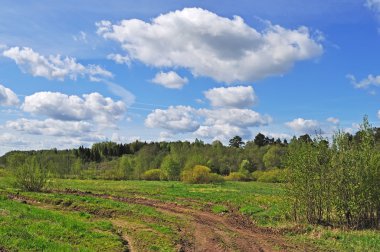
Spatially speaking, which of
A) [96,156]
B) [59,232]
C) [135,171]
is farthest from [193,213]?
[96,156]

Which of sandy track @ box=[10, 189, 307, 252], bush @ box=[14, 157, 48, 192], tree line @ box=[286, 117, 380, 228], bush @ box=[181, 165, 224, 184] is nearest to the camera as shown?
sandy track @ box=[10, 189, 307, 252]

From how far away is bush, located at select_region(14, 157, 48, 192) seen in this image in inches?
1628

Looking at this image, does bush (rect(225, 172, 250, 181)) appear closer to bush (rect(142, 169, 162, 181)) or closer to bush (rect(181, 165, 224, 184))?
bush (rect(142, 169, 162, 181))

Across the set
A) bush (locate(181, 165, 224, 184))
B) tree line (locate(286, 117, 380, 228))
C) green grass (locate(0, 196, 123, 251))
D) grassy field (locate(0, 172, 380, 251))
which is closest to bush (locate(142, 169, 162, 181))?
bush (locate(181, 165, 224, 184))

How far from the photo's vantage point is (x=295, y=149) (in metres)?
26.9

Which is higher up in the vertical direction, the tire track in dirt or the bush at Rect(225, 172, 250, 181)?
the bush at Rect(225, 172, 250, 181)

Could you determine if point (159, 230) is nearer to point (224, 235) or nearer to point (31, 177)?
point (224, 235)

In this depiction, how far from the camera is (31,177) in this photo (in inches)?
1629

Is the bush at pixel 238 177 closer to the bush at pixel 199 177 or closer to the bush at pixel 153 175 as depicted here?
the bush at pixel 153 175

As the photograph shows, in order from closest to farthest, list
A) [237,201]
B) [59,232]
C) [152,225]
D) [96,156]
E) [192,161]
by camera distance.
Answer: [59,232] < [152,225] < [237,201] < [192,161] < [96,156]

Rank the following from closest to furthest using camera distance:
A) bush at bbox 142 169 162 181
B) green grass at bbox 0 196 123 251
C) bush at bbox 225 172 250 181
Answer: green grass at bbox 0 196 123 251
bush at bbox 225 172 250 181
bush at bbox 142 169 162 181

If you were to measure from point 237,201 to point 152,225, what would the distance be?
1752 centimetres

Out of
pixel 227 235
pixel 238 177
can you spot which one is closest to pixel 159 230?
pixel 227 235

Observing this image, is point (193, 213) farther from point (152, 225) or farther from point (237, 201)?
point (237, 201)
